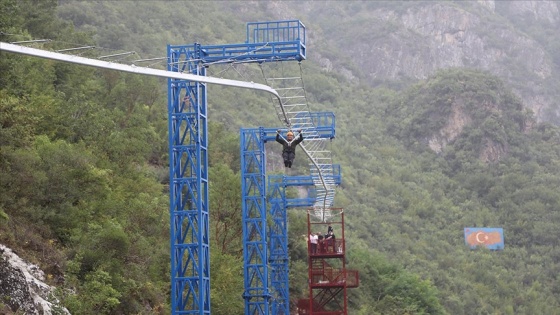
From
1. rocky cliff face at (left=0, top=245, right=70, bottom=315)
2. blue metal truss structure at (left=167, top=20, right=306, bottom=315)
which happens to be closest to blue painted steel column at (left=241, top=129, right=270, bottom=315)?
blue metal truss structure at (left=167, top=20, right=306, bottom=315)

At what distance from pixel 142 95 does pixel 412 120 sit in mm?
59349

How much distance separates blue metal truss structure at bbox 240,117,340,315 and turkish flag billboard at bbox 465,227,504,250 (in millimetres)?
45046

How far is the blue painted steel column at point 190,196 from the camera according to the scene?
26.9 metres

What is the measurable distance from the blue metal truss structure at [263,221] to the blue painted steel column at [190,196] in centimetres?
954

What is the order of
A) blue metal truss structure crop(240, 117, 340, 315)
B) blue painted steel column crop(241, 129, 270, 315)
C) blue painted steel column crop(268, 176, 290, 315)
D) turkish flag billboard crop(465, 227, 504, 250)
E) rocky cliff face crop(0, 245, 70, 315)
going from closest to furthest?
rocky cliff face crop(0, 245, 70, 315) < blue painted steel column crop(241, 129, 270, 315) < blue metal truss structure crop(240, 117, 340, 315) < blue painted steel column crop(268, 176, 290, 315) < turkish flag billboard crop(465, 227, 504, 250)

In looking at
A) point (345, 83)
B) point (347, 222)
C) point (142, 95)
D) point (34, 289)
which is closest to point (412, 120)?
point (345, 83)

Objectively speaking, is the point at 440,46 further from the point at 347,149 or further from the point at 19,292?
the point at 19,292

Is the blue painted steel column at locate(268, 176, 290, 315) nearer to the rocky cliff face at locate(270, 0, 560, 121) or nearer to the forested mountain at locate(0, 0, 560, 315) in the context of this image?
the forested mountain at locate(0, 0, 560, 315)

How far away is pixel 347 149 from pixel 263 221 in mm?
67087

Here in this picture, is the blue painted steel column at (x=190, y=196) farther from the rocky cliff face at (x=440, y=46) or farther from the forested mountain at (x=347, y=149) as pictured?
the rocky cliff face at (x=440, y=46)

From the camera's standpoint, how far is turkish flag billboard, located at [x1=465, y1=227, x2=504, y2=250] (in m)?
88.9

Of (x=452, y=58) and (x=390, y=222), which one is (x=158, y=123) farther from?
(x=452, y=58)

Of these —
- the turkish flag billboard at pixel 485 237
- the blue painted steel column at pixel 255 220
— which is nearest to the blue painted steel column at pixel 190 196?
the blue painted steel column at pixel 255 220

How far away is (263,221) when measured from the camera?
126 feet
